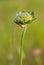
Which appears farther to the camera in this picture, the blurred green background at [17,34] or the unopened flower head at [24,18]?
the blurred green background at [17,34]

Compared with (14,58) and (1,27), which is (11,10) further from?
(14,58)

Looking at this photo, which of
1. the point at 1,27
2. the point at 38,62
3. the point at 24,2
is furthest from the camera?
the point at 24,2

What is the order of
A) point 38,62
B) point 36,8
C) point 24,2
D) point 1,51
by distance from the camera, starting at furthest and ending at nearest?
point 24,2
point 36,8
point 1,51
point 38,62

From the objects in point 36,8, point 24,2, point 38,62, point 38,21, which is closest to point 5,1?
point 24,2

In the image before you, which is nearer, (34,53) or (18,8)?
(34,53)

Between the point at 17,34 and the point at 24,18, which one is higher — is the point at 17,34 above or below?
below

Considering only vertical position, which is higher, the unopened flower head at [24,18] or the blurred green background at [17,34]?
the unopened flower head at [24,18]

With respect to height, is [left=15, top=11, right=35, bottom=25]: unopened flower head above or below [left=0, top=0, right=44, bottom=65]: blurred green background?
above

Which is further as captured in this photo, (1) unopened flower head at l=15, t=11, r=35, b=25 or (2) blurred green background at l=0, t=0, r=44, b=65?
(2) blurred green background at l=0, t=0, r=44, b=65
